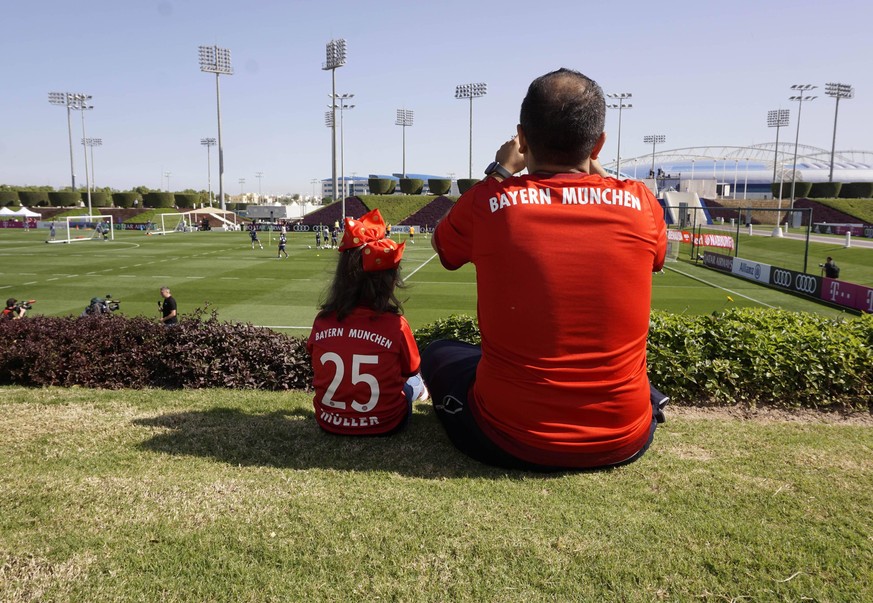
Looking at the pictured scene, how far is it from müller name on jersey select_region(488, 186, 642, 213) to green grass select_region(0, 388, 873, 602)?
4.21 ft

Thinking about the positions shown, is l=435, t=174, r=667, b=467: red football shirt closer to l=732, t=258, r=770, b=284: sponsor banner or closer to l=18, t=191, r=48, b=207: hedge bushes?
l=732, t=258, r=770, b=284: sponsor banner

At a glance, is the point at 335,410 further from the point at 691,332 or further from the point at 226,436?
the point at 691,332

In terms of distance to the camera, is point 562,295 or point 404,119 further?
point 404,119

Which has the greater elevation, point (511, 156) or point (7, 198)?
point (7, 198)

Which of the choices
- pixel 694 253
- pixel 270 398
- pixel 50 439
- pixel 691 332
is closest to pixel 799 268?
pixel 694 253

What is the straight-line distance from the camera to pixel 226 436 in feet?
12.2

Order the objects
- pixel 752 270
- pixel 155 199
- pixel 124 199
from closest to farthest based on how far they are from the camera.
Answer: pixel 752 270 → pixel 124 199 → pixel 155 199

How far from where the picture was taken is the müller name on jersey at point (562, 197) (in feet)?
8.41

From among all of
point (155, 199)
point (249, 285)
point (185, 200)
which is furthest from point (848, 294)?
point (185, 200)

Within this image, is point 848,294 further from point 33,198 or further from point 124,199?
point 33,198

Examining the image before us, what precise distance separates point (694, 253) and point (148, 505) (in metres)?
37.0

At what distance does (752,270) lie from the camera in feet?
87.1

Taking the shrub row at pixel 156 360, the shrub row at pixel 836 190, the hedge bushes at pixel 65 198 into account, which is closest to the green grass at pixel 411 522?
the shrub row at pixel 156 360

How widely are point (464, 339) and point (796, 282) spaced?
2091 centimetres
